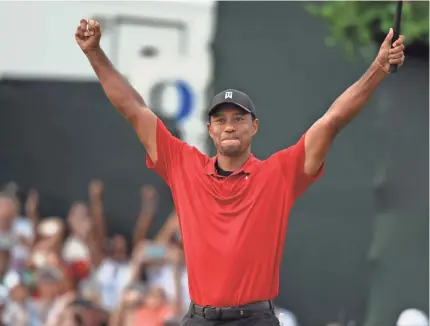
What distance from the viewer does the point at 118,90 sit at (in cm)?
563

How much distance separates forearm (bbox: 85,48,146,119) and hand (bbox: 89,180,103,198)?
9093 millimetres

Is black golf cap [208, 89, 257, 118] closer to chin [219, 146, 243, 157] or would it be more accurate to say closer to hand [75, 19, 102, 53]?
chin [219, 146, 243, 157]

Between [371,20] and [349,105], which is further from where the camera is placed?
[371,20]

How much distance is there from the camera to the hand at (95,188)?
1474 centimetres

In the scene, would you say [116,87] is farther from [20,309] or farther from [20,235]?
[20,235]

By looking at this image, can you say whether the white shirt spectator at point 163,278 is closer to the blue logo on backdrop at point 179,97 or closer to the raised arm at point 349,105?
the blue logo on backdrop at point 179,97

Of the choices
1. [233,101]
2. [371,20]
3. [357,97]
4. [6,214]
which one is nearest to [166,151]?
[233,101]

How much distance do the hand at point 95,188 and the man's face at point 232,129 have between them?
30.8ft

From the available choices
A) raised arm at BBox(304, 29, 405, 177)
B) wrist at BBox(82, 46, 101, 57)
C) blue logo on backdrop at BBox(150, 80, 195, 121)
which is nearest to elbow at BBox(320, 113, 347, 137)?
raised arm at BBox(304, 29, 405, 177)

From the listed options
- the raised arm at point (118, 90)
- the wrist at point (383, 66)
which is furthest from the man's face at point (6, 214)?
the wrist at point (383, 66)

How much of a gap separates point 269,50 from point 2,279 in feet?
11.5

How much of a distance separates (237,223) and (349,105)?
27.9 inches

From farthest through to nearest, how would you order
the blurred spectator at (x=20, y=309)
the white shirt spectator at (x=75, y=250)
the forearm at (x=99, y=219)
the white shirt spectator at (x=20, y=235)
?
1. the forearm at (x=99, y=219)
2. the white shirt spectator at (x=75, y=250)
3. the white shirt spectator at (x=20, y=235)
4. the blurred spectator at (x=20, y=309)

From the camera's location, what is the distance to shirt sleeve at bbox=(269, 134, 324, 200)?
17.7 ft
